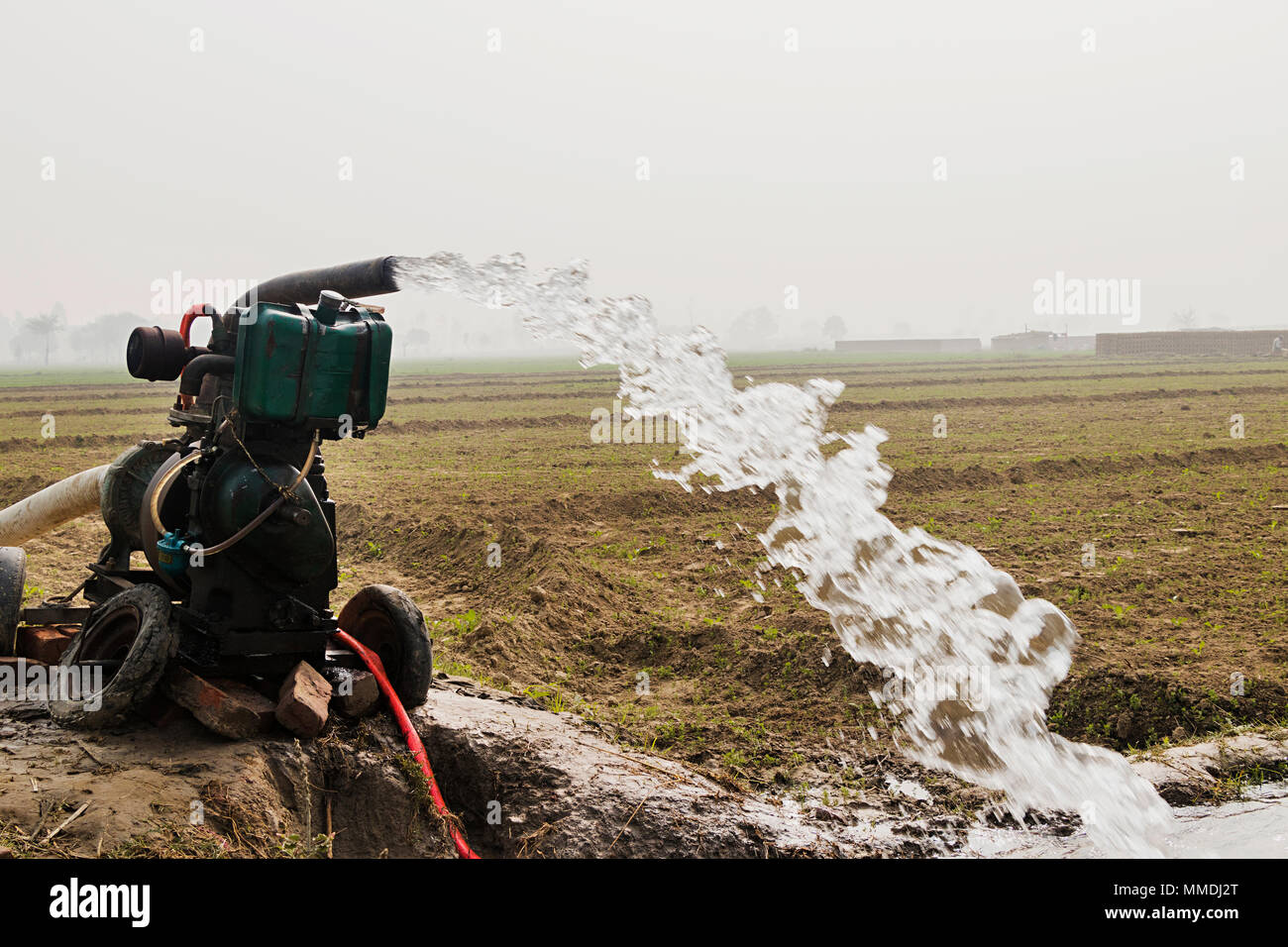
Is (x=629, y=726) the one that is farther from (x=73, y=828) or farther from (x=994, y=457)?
(x=994, y=457)

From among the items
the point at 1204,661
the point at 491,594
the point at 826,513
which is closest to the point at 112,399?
the point at 491,594

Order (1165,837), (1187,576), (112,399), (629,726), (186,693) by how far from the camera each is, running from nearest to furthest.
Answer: (186,693) < (1165,837) < (629,726) < (1187,576) < (112,399)

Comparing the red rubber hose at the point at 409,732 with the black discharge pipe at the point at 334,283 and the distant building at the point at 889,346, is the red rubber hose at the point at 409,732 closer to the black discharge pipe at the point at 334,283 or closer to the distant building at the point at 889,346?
the black discharge pipe at the point at 334,283

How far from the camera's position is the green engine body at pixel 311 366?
4.28 metres

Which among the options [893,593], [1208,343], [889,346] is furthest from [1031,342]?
[893,593]

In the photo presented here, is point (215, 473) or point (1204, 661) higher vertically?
point (215, 473)

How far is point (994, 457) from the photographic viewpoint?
17.2 metres

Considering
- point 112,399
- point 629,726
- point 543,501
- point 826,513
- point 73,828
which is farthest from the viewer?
point 112,399

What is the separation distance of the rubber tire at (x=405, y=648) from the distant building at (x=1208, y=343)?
241 ft

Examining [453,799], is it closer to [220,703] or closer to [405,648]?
[405,648]

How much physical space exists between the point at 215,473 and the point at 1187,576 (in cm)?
829

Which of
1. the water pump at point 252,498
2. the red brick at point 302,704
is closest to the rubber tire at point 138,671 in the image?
the water pump at point 252,498

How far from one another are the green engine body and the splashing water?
14.3 inches

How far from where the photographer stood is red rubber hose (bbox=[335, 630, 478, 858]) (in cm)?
450
